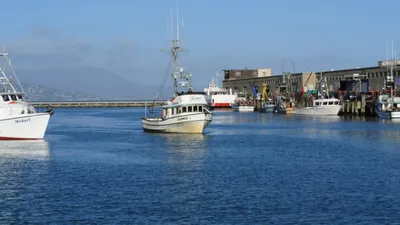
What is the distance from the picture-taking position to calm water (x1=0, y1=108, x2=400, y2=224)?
32.3 meters

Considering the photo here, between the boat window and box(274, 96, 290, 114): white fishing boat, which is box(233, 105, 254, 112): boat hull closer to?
box(274, 96, 290, 114): white fishing boat

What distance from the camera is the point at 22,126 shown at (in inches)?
2731

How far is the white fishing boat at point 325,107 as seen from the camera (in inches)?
5728

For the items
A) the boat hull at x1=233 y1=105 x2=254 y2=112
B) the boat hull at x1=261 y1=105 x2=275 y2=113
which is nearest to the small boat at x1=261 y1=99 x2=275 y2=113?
the boat hull at x1=261 y1=105 x2=275 y2=113

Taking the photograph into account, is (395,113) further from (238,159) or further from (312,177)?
(312,177)

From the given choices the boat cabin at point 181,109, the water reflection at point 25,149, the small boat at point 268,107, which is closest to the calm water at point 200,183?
the water reflection at point 25,149

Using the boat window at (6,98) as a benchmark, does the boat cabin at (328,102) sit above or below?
below

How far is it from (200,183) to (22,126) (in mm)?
32935

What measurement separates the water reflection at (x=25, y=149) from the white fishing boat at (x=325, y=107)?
279ft

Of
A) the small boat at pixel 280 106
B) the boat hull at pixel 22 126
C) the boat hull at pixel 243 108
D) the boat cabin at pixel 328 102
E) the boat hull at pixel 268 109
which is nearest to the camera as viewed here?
the boat hull at pixel 22 126

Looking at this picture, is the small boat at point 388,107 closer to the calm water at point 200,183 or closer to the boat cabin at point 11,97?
the calm water at point 200,183

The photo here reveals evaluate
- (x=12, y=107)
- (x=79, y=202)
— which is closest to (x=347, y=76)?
(x=12, y=107)

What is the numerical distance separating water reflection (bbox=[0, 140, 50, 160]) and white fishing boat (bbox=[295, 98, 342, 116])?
279 ft

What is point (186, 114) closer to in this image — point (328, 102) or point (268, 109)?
point (328, 102)
